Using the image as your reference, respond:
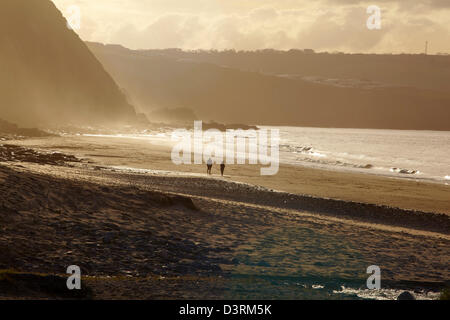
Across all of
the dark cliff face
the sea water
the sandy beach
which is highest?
the dark cliff face

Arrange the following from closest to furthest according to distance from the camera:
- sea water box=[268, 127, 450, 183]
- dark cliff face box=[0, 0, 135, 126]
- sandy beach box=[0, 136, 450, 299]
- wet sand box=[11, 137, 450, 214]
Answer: sandy beach box=[0, 136, 450, 299]
wet sand box=[11, 137, 450, 214]
sea water box=[268, 127, 450, 183]
dark cliff face box=[0, 0, 135, 126]

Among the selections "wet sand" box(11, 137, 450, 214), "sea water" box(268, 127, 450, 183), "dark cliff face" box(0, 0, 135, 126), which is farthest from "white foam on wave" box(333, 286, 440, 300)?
"dark cliff face" box(0, 0, 135, 126)

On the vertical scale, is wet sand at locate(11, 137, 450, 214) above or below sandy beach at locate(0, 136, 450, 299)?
above

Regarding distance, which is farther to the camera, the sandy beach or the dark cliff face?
the dark cliff face

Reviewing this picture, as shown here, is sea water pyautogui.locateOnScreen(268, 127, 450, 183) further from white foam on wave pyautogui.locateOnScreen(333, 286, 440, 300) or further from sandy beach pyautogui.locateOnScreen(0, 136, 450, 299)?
white foam on wave pyautogui.locateOnScreen(333, 286, 440, 300)

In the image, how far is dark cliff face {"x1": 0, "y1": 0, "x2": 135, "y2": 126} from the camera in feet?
306

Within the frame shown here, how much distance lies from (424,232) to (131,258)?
1214 cm

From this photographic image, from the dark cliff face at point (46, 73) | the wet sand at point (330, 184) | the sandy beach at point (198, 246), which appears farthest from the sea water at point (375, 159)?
the dark cliff face at point (46, 73)

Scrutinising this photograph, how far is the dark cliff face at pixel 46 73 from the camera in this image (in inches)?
3676

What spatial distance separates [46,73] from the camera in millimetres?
103000

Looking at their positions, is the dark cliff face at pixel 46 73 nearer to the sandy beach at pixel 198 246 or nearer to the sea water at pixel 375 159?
the sea water at pixel 375 159

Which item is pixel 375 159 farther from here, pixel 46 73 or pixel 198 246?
pixel 46 73

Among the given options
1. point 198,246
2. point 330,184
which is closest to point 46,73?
point 330,184
